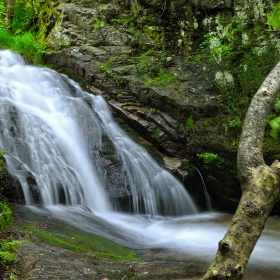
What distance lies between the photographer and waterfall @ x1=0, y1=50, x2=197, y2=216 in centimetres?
607

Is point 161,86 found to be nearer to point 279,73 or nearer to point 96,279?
point 279,73

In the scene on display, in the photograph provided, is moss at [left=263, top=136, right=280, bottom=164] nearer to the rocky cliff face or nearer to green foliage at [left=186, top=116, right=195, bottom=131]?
the rocky cliff face

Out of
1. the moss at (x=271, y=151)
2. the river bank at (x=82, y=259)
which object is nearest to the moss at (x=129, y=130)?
the moss at (x=271, y=151)

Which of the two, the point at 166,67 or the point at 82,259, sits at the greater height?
the point at 166,67

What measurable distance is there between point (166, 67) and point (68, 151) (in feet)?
14.5

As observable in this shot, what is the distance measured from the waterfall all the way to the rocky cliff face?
23.1 inches

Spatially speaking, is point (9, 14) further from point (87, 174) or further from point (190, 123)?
point (87, 174)

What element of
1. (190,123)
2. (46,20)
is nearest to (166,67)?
(190,123)

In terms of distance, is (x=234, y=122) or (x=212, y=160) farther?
(x=234, y=122)

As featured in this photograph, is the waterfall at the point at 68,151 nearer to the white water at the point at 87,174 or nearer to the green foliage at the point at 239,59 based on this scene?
the white water at the point at 87,174

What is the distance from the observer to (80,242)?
3959 mm

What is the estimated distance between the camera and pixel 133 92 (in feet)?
29.7

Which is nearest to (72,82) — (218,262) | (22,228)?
(22,228)

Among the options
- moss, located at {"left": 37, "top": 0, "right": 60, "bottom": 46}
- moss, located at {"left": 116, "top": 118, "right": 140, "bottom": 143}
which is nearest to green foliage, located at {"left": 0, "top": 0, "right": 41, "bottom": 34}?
moss, located at {"left": 37, "top": 0, "right": 60, "bottom": 46}
